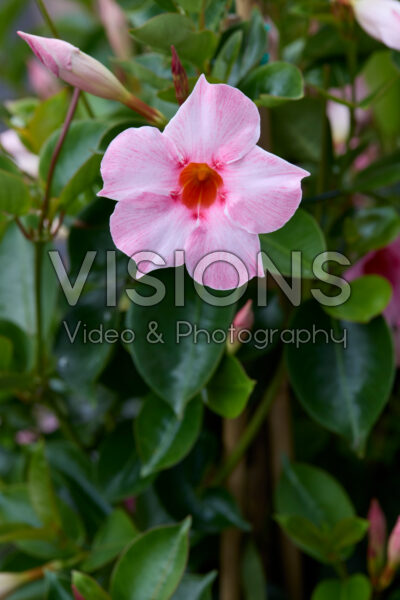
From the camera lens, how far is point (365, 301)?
527 mm

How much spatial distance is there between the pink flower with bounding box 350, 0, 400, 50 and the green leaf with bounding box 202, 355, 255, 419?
0.25 meters

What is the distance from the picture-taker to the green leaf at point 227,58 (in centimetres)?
46

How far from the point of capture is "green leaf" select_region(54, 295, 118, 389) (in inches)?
20.6

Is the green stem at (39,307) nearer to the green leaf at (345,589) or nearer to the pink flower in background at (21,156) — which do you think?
the pink flower in background at (21,156)

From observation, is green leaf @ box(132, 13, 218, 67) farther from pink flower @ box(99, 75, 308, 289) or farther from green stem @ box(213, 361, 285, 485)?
green stem @ box(213, 361, 285, 485)

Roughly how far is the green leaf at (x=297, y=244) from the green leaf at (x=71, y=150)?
0.52ft

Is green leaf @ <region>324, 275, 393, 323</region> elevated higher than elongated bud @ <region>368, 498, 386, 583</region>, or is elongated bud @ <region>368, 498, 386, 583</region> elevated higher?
green leaf @ <region>324, 275, 393, 323</region>

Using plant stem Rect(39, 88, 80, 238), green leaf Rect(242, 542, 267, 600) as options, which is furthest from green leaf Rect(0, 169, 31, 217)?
green leaf Rect(242, 542, 267, 600)

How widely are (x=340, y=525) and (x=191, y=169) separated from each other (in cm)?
33

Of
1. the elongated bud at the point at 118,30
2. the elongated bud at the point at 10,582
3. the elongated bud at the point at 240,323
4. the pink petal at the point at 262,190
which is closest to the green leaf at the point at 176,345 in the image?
the elongated bud at the point at 240,323

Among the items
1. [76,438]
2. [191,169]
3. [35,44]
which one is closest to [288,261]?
[191,169]

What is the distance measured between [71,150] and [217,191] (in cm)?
16

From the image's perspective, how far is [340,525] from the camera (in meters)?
0.55

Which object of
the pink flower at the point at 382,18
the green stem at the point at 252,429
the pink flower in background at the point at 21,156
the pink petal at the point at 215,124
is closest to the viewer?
the pink petal at the point at 215,124
